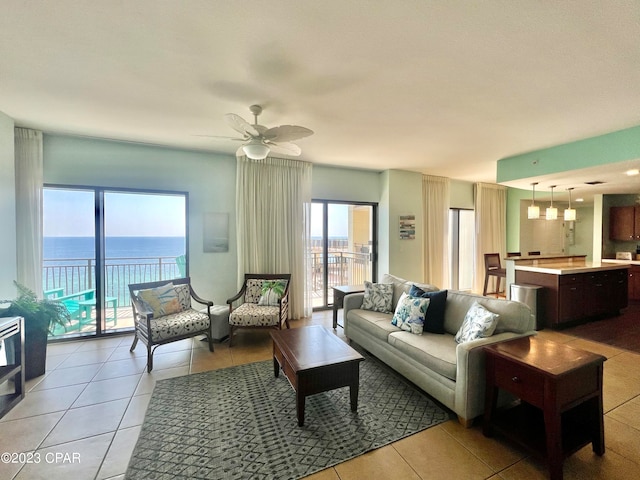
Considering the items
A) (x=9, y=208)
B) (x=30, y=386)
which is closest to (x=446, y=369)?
(x=30, y=386)

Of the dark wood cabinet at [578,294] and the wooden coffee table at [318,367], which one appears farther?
the dark wood cabinet at [578,294]

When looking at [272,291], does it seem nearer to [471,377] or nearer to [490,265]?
[471,377]

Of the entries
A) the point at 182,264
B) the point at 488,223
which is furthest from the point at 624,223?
the point at 182,264

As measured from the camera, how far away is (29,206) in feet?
11.0

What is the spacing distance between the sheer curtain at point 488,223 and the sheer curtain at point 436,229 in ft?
3.61

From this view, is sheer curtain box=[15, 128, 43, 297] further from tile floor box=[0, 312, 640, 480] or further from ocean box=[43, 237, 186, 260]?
tile floor box=[0, 312, 640, 480]

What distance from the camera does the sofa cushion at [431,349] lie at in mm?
2164

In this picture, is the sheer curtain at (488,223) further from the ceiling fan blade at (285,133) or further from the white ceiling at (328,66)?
the ceiling fan blade at (285,133)

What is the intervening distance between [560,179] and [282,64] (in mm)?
4705

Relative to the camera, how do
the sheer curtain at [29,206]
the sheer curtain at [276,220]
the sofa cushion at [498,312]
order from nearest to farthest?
the sofa cushion at [498,312] < the sheer curtain at [29,206] < the sheer curtain at [276,220]

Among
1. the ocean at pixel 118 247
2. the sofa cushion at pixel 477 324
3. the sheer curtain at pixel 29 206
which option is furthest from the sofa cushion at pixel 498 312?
the sheer curtain at pixel 29 206

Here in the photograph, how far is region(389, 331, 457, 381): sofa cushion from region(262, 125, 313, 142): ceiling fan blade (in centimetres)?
212

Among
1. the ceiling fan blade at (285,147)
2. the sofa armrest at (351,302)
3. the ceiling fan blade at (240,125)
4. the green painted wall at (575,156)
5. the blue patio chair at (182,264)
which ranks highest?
the green painted wall at (575,156)

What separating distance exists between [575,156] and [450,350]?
133 inches
